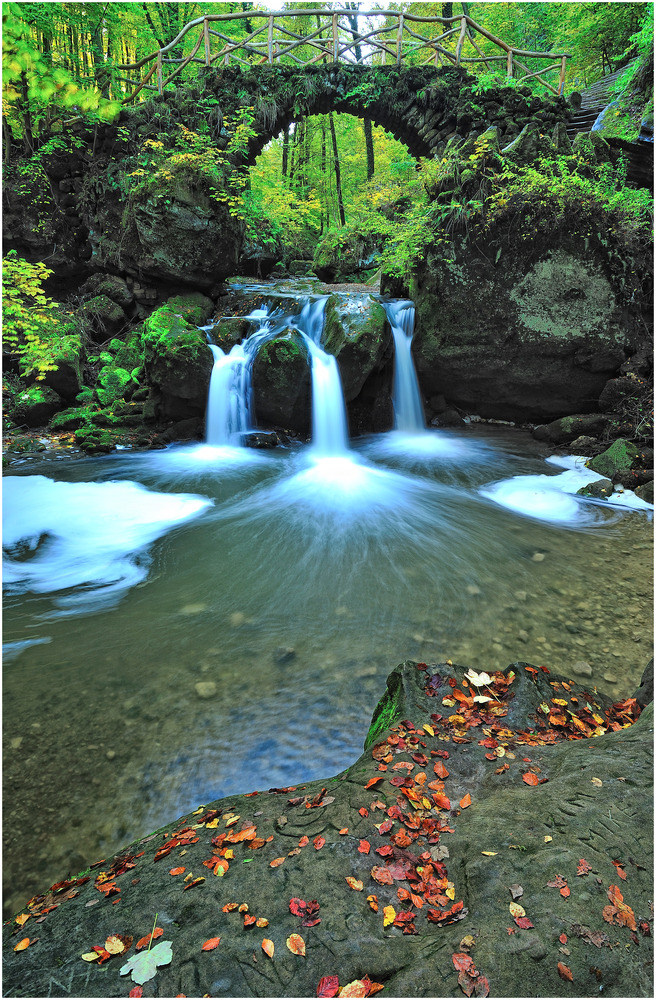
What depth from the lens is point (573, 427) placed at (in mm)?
9195

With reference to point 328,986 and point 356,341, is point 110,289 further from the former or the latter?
point 328,986

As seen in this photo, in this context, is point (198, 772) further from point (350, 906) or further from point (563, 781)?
point (563, 781)

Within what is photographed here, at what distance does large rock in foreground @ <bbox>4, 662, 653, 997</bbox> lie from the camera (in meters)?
1.31

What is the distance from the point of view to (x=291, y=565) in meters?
5.32

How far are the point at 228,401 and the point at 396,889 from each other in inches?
365

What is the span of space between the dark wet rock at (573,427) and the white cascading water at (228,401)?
6.33m

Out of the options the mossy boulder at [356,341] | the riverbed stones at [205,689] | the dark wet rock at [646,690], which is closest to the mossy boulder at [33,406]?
→ the mossy boulder at [356,341]

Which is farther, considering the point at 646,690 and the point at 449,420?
the point at 449,420

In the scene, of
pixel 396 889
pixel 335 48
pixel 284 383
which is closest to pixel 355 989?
pixel 396 889

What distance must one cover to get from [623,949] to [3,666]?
13.4 ft

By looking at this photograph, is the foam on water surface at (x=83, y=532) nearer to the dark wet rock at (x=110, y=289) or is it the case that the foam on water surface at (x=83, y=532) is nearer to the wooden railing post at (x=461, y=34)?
the dark wet rock at (x=110, y=289)

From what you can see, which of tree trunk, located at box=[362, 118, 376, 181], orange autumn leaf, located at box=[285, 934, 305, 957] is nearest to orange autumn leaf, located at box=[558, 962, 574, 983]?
orange autumn leaf, located at box=[285, 934, 305, 957]

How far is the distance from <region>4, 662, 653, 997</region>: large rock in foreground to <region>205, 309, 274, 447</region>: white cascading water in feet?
26.8

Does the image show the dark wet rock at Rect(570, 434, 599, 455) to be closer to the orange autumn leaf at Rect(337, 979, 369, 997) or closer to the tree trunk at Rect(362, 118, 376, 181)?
the orange autumn leaf at Rect(337, 979, 369, 997)
